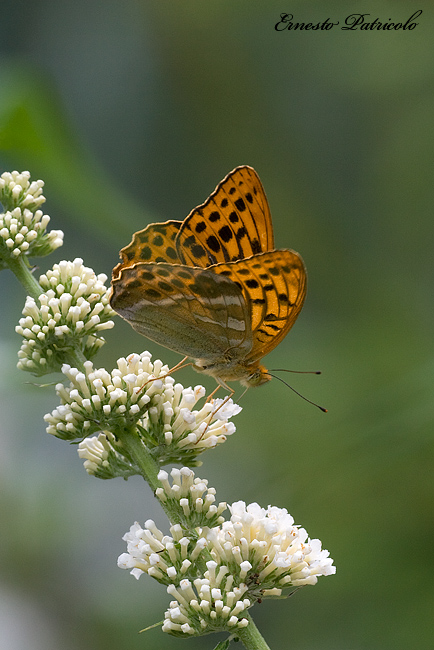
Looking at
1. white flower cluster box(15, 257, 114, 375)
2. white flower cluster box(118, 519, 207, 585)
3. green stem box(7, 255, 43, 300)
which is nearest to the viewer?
white flower cluster box(118, 519, 207, 585)

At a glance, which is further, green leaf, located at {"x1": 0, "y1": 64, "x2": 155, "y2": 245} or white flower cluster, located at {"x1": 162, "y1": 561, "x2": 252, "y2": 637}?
green leaf, located at {"x1": 0, "y1": 64, "x2": 155, "y2": 245}

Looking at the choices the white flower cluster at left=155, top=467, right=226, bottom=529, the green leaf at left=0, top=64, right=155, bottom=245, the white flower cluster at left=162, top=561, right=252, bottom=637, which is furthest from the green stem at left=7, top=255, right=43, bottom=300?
the green leaf at left=0, top=64, right=155, bottom=245

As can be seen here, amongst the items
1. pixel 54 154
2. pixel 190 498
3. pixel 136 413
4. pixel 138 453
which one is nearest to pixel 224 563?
pixel 190 498

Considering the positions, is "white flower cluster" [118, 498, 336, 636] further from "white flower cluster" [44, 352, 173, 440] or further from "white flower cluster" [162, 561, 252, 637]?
"white flower cluster" [44, 352, 173, 440]

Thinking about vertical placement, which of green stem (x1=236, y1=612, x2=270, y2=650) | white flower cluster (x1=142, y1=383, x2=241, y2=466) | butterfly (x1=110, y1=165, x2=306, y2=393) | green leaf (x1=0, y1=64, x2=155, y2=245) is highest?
green leaf (x1=0, y1=64, x2=155, y2=245)

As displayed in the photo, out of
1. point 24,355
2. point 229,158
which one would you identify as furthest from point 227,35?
point 24,355

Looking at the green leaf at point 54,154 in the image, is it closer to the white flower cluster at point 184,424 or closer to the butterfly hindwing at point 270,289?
the butterfly hindwing at point 270,289
